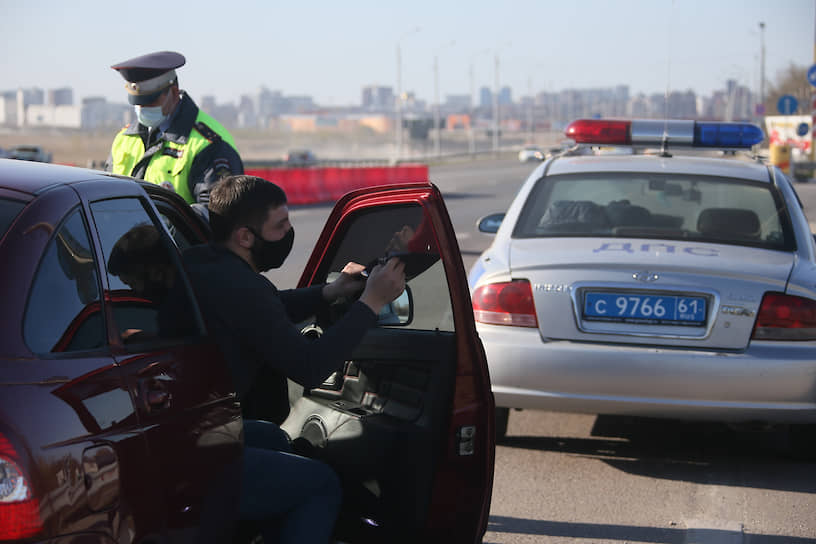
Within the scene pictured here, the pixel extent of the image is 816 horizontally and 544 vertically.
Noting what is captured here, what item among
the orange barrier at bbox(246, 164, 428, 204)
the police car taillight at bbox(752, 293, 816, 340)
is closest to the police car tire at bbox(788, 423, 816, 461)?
the police car taillight at bbox(752, 293, 816, 340)

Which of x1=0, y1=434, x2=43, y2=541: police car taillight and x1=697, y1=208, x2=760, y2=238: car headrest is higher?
x1=697, y1=208, x2=760, y2=238: car headrest

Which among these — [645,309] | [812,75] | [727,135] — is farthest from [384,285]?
[812,75]

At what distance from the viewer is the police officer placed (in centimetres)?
473

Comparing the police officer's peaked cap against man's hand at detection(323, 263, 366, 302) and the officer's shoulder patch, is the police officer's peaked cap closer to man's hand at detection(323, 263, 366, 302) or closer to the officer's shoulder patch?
the officer's shoulder patch

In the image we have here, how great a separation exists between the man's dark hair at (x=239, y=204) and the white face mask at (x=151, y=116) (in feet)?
5.92

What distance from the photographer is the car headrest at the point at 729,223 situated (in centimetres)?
580

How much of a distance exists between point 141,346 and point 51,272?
0.31m

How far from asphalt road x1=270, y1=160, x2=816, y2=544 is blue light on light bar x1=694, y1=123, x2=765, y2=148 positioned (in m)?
1.90

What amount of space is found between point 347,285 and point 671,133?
13.4 ft

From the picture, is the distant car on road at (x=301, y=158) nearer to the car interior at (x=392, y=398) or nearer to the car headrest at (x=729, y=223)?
the car headrest at (x=729, y=223)

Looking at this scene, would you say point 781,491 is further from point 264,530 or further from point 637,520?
point 264,530

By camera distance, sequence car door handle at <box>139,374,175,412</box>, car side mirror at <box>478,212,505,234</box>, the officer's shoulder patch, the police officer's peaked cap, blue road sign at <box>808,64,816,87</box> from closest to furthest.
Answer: car door handle at <box>139,374,175,412</box> < the police officer's peaked cap < the officer's shoulder patch < car side mirror at <box>478,212,505,234</box> < blue road sign at <box>808,64,816,87</box>

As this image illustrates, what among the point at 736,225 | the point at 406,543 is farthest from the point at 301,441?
the point at 736,225

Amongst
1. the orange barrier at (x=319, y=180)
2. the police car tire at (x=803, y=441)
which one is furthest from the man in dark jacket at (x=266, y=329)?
→ the orange barrier at (x=319, y=180)
